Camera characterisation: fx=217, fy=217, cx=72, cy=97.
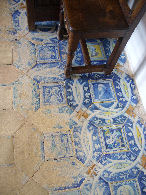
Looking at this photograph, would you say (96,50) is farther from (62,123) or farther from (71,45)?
(62,123)

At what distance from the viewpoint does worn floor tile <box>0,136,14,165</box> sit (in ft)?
3.97

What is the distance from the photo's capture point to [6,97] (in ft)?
4.60

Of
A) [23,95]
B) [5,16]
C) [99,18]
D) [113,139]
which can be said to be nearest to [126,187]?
[113,139]

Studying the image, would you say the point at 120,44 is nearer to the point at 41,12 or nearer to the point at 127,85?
the point at 127,85

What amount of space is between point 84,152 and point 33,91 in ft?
1.70

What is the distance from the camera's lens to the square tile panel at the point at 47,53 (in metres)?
1.58

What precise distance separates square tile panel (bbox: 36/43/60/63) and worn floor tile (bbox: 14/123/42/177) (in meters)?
0.51

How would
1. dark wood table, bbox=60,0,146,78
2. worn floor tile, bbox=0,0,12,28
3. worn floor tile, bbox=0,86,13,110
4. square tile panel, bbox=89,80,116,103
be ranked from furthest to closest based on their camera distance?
worn floor tile, bbox=0,0,12,28 < square tile panel, bbox=89,80,116,103 < worn floor tile, bbox=0,86,13,110 < dark wood table, bbox=60,0,146,78

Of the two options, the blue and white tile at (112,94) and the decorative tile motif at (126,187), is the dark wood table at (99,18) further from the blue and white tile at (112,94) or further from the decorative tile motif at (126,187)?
the decorative tile motif at (126,187)

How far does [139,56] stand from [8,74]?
91 cm

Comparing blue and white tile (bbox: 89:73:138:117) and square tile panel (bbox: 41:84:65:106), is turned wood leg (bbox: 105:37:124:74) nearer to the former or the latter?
blue and white tile (bbox: 89:73:138:117)

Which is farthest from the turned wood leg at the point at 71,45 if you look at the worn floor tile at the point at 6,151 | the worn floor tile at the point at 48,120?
the worn floor tile at the point at 6,151

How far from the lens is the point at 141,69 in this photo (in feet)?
4.89

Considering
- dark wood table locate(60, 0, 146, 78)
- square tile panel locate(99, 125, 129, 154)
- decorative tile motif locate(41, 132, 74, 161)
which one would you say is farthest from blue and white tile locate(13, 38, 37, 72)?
square tile panel locate(99, 125, 129, 154)
